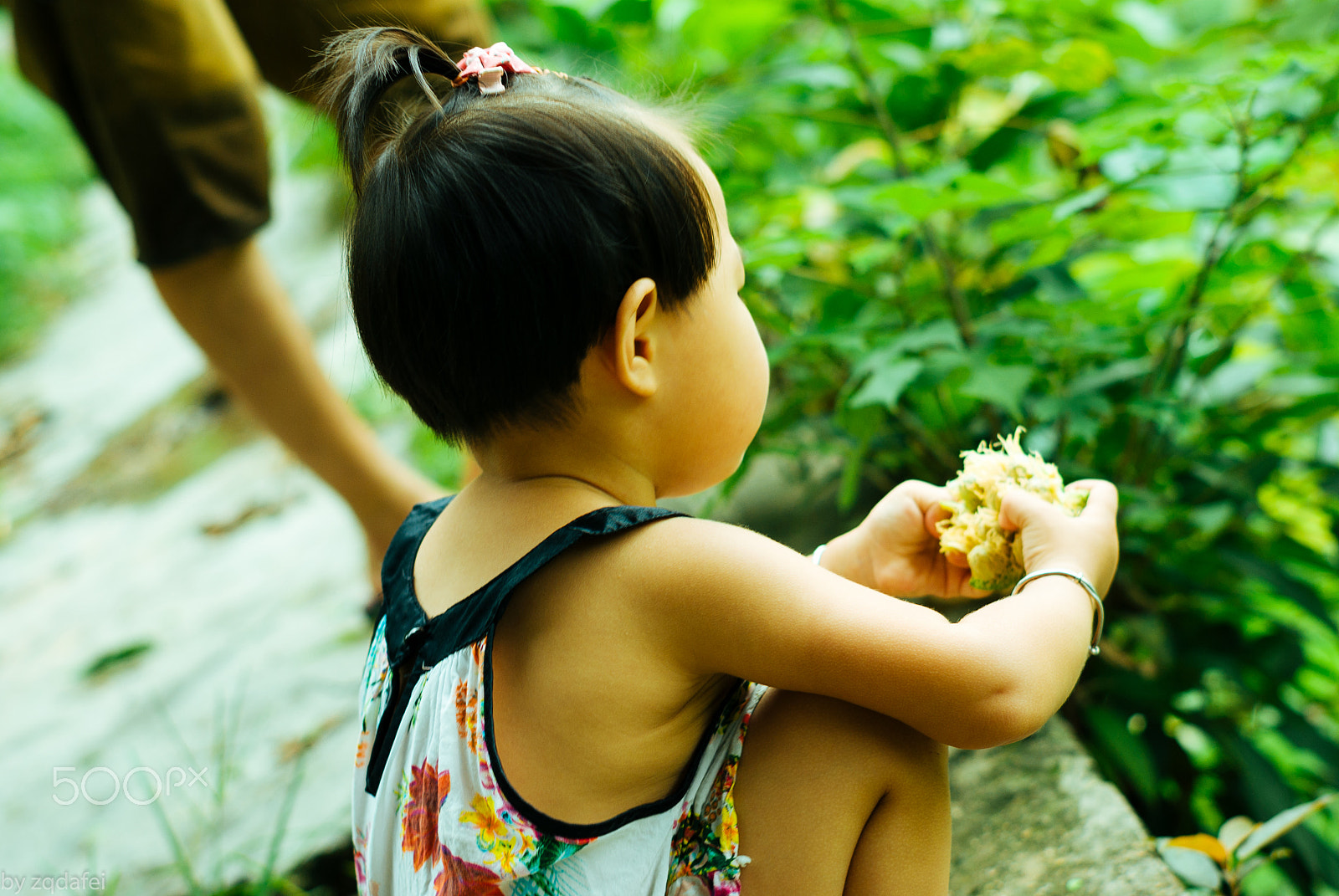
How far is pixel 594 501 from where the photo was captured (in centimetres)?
81

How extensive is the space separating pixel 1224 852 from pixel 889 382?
557 mm

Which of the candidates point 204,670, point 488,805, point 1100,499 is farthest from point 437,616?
point 204,670

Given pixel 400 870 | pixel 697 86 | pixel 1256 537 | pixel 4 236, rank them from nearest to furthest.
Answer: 1. pixel 400 870
2. pixel 1256 537
3. pixel 697 86
4. pixel 4 236

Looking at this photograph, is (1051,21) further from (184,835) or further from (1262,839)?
(184,835)

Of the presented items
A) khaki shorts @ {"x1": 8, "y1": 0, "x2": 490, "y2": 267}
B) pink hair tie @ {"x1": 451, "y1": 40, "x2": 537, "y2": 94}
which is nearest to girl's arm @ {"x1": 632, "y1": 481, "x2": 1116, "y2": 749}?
Result: pink hair tie @ {"x1": 451, "y1": 40, "x2": 537, "y2": 94}

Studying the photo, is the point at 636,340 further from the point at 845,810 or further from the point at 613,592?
the point at 845,810

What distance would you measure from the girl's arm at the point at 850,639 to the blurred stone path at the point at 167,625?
2.92ft

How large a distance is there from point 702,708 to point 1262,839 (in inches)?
21.9

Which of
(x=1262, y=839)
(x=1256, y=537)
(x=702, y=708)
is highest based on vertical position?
(x=702, y=708)

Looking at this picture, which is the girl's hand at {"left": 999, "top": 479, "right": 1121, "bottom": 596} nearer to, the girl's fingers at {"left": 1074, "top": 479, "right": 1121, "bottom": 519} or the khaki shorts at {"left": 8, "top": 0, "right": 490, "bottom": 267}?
the girl's fingers at {"left": 1074, "top": 479, "right": 1121, "bottom": 519}

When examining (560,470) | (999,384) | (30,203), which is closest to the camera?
(560,470)

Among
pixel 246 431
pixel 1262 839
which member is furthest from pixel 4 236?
pixel 1262 839

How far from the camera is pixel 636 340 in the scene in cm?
79

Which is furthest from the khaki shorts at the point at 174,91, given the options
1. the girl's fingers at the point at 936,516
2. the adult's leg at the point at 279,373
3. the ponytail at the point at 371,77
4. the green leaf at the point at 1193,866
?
the green leaf at the point at 1193,866
